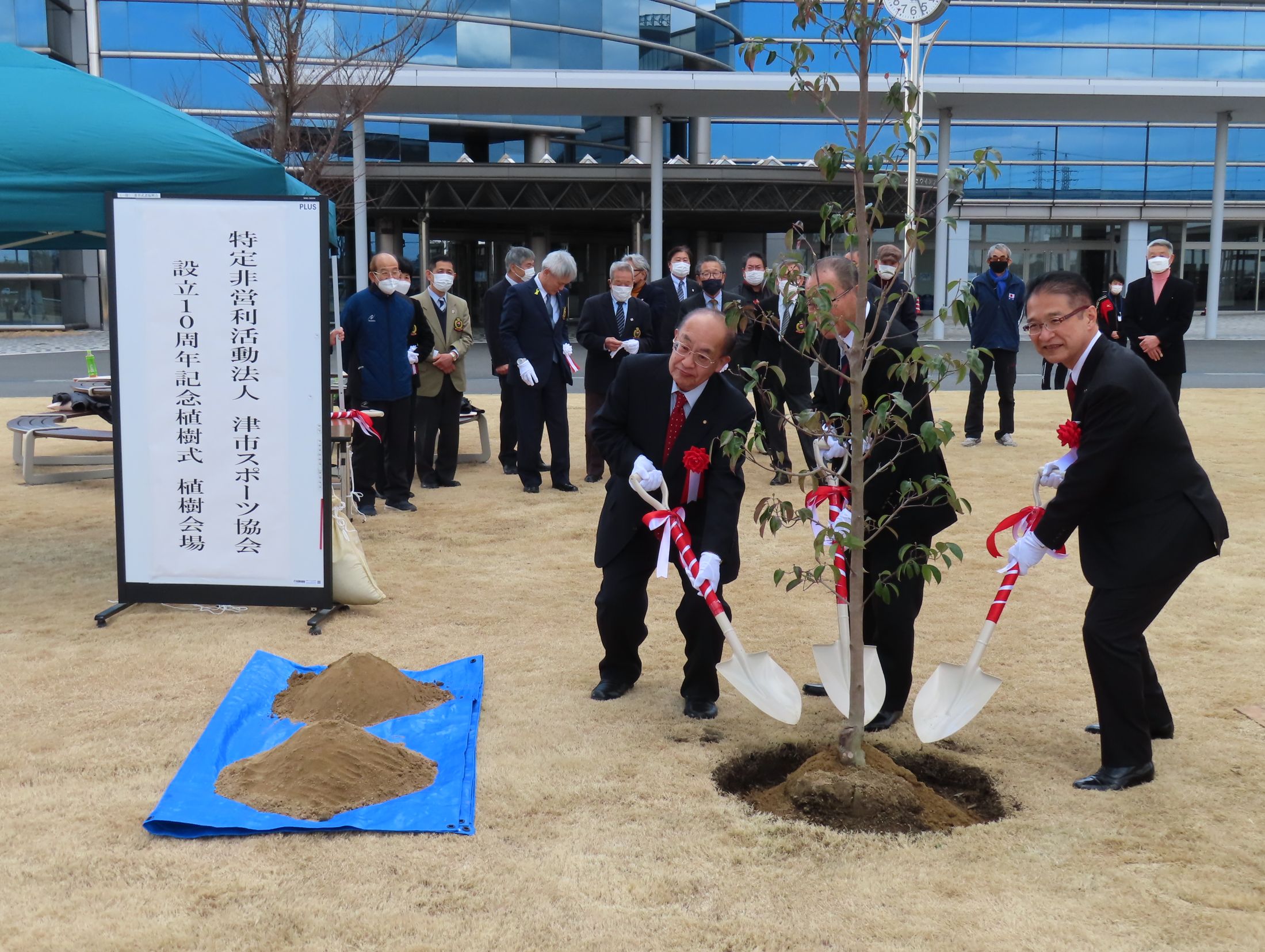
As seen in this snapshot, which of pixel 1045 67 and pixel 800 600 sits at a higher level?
pixel 1045 67

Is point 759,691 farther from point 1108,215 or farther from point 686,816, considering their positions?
point 1108,215

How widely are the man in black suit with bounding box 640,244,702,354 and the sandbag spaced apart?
3.68 metres

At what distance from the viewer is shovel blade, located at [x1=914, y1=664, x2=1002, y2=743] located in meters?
3.56

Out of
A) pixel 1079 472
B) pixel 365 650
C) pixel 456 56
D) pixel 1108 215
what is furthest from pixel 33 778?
pixel 1108 215

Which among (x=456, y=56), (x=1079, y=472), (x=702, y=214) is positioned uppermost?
(x=456, y=56)

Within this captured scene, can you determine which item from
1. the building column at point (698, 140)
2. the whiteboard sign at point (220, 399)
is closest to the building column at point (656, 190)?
the building column at point (698, 140)

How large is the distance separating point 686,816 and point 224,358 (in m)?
2.94

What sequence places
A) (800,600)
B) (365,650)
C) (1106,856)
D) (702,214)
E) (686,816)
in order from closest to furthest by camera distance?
1. (1106,856)
2. (686,816)
3. (365,650)
4. (800,600)
5. (702,214)

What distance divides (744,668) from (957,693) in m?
0.67

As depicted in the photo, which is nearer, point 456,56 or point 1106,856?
point 1106,856

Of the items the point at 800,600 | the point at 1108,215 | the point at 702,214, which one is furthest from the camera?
the point at 1108,215

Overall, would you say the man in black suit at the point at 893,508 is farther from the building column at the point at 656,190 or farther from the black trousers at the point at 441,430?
the building column at the point at 656,190

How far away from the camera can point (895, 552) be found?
3828 mm

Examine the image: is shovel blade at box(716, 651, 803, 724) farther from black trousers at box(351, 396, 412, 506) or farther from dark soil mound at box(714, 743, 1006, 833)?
black trousers at box(351, 396, 412, 506)
